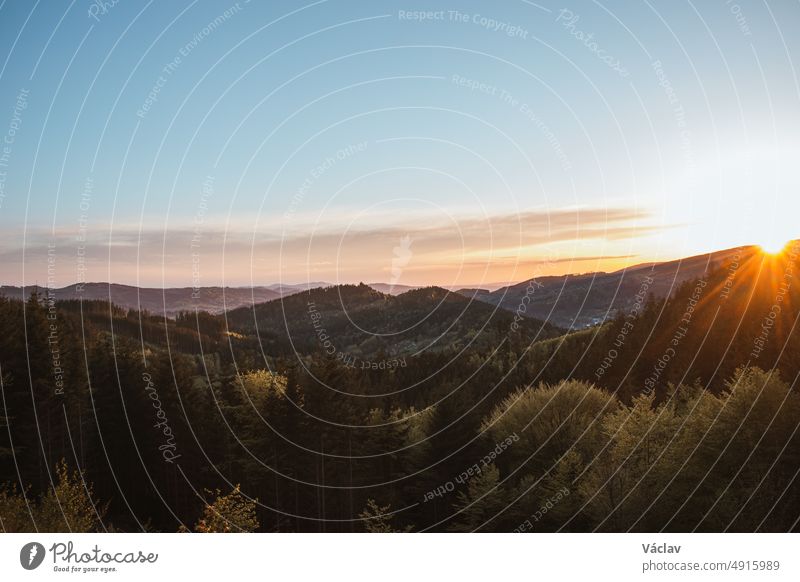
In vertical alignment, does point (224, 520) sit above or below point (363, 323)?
below

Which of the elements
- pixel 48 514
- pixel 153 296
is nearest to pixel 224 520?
pixel 48 514

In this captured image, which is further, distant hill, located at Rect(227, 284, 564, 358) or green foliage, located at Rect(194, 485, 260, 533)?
distant hill, located at Rect(227, 284, 564, 358)

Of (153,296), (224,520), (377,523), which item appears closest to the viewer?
(224,520)

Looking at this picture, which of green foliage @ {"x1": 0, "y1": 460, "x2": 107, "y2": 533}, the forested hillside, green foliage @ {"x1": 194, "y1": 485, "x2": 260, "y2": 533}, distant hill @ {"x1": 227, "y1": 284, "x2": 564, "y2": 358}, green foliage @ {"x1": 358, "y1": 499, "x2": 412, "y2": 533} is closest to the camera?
green foliage @ {"x1": 0, "y1": 460, "x2": 107, "y2": 533}

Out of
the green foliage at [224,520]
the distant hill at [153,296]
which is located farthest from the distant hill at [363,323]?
the green foliage at [224,520]

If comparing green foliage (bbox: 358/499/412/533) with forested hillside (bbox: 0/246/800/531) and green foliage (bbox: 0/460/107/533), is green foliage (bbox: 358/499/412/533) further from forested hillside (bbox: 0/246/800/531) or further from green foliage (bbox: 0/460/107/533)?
green foliage (bbox: 0/460/107/533)

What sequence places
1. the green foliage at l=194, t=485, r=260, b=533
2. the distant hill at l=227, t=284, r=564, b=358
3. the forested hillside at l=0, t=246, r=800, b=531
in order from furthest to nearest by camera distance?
the distant hill at l=227, t=284, r=564, b=358 → the green foliage at l=194, t=485, r=260, b=533 → the forested hillside at l=0, t=246, r=800, b=531

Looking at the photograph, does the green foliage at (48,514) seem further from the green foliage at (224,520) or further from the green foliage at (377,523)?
the green foliage at (377,523)

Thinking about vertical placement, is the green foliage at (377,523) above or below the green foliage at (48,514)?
below

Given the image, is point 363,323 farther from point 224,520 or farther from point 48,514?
point 48,514

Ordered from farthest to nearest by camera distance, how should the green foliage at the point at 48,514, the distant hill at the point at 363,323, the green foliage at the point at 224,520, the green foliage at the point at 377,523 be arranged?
the distant hill at the point at 363,323, the green foliage at the point at 377,523, the green foliage at the point at 224,520, the green foliage at the point at 48,514

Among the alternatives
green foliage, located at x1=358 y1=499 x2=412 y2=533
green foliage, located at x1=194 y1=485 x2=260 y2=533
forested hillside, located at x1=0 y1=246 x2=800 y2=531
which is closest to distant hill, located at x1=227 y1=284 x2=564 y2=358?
forested hillside, located at x1=0 y1=246 x2=800 y2=531

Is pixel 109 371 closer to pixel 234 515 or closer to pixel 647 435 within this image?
pixel 234 515

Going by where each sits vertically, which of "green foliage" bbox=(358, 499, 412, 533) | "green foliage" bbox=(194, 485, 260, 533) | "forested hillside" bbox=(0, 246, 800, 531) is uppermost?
"forested hillside" bbox=(0, 246, 800, 531)
